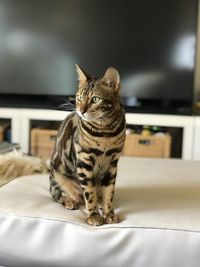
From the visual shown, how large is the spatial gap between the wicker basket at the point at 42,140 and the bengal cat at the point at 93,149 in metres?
1.62

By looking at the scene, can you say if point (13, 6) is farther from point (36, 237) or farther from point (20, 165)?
point (36, 237)

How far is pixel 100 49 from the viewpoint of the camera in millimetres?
2664

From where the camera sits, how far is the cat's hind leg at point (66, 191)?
1070mm

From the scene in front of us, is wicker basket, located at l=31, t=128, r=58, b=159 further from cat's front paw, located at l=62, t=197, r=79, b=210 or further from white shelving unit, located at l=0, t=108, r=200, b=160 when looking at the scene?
cat's front paw, located at l=62, t=197, r=79, b=210

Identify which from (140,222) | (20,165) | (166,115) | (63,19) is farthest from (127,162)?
(63,19)

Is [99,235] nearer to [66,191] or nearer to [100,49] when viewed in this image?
[66,191]

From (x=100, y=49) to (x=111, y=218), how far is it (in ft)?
6.13

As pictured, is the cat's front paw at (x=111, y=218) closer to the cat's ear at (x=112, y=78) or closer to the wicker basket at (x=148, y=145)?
the cat's ear at (x=112, y=78)

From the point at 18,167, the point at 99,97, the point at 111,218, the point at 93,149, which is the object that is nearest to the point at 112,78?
the point at 99,97

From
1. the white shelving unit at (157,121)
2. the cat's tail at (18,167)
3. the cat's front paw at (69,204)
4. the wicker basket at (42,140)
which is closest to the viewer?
the cat's front paw at (69,204)

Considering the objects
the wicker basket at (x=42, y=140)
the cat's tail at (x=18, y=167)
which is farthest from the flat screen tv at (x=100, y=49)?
the cat's tail at (x=18, y=167)

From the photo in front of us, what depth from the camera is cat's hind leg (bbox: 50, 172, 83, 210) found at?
1070 mm

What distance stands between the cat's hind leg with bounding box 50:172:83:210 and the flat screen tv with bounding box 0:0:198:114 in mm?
1586

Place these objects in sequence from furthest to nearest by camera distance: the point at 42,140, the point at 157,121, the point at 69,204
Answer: the point at 42,140, the point at 157,121, the point at 69,204
